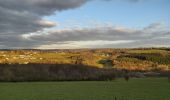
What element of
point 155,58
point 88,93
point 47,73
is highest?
point 88,93

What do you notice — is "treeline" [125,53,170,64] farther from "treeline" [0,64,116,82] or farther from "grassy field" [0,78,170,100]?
"grassy field" [0,78,170,100]

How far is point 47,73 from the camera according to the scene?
91.8 meters

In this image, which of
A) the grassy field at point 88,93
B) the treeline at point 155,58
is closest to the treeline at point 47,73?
the grassy field at point 88,93

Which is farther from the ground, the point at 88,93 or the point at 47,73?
the point at 88,93

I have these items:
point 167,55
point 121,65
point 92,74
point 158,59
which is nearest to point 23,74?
point 92,74

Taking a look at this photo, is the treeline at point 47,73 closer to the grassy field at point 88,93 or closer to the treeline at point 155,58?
the grassy field at point 88,93

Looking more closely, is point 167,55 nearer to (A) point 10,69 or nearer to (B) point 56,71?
(B) point 56,71

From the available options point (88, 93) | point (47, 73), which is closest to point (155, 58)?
point (47, 73)

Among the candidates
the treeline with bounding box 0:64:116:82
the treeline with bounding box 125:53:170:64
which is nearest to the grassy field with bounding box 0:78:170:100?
the treeline with bounding box 0:64:116:82

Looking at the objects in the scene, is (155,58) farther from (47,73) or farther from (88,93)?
(88,93)

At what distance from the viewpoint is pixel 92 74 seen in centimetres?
9306

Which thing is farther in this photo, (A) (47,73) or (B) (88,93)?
(A) (47,73)

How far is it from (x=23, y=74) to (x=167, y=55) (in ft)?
315

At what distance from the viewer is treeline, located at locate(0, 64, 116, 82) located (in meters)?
85.6
